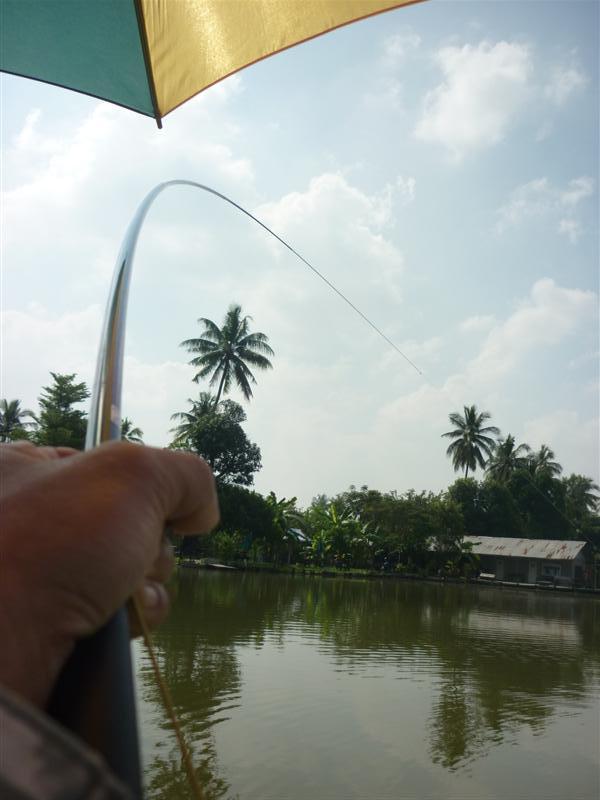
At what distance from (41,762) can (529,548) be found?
4182 centimetres

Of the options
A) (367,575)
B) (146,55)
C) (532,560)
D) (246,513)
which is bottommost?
(367,575)

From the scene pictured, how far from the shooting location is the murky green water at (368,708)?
19.5 feet

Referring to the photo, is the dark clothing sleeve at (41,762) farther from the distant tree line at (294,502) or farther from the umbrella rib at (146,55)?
the distant tree line at (294,502)

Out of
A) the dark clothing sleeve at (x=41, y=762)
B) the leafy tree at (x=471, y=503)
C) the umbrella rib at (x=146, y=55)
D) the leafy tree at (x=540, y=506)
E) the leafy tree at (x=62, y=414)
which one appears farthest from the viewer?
the leafy tree at (x=540, y=506)

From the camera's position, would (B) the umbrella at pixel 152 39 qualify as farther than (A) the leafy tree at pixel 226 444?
No

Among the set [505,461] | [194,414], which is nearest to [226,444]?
[194,414]

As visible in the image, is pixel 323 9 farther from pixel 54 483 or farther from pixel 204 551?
pixel 204 551

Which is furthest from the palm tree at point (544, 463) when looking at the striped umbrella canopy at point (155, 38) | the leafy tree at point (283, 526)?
the striped umbrella canopy at point (155, 38)

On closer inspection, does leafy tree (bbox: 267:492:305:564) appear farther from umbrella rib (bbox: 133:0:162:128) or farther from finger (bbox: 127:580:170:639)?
finger (bbox: 127:580:170:639)

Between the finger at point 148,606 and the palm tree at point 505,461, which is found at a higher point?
the palm tree at point 505,461

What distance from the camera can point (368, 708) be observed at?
8.11 meters

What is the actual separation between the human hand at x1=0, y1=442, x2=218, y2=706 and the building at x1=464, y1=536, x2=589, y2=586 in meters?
40.3

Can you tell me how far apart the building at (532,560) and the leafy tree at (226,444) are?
1431 centimetres

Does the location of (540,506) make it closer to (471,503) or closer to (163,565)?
(471,503)
